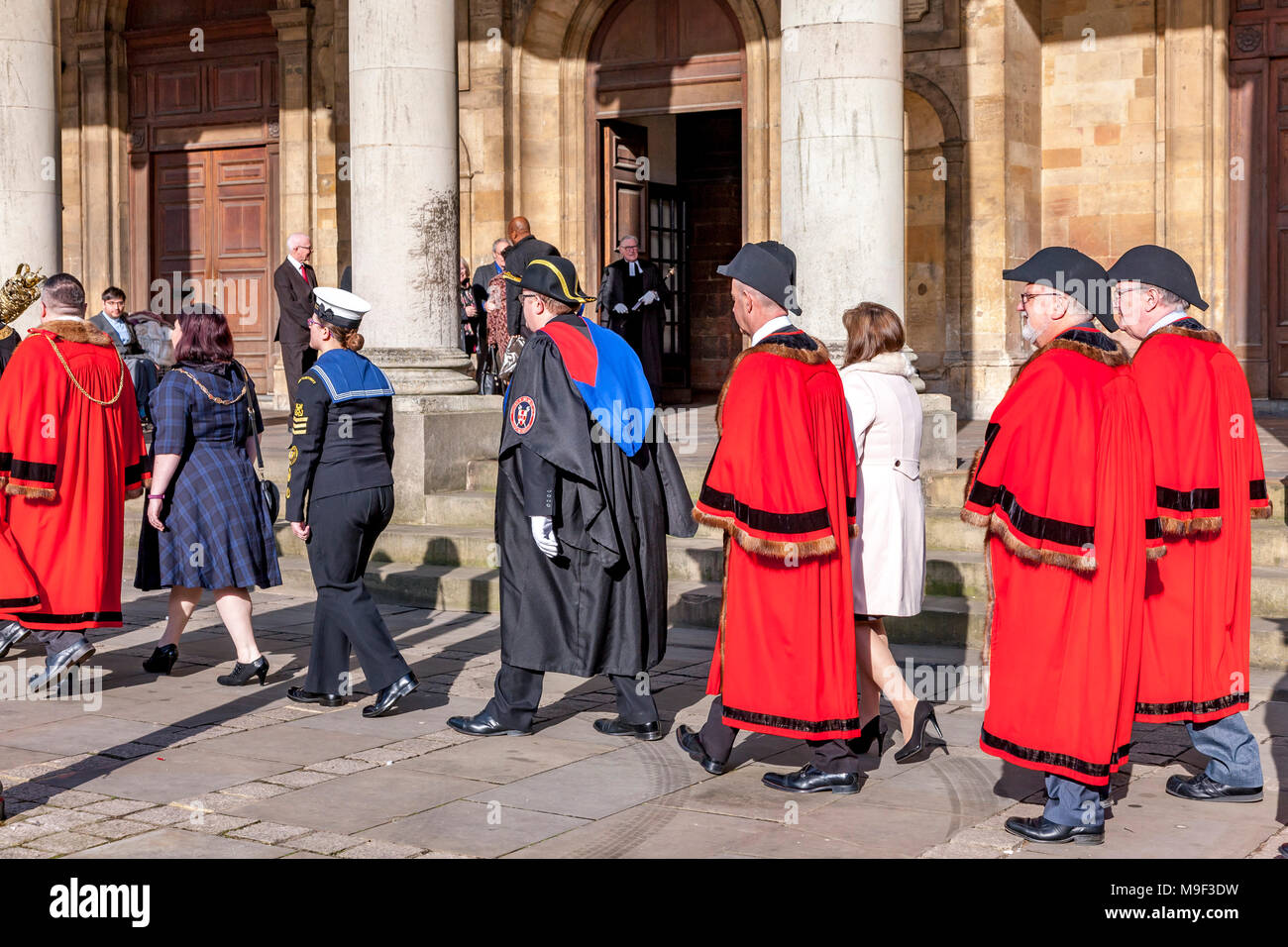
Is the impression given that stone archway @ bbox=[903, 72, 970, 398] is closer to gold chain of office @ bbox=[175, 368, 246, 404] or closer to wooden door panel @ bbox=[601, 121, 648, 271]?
wooden door panel @ bbox=[601, 121, 648, 271]

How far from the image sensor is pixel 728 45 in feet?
53.3

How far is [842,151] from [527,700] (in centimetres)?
491

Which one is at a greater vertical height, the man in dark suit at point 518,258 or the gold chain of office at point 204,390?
the man in dark suit at point 518,258

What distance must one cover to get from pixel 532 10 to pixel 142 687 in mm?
10928

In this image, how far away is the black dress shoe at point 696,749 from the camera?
6012mm

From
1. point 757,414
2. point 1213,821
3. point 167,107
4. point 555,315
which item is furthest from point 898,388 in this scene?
point 167,107

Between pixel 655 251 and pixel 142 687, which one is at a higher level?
pixel 655 251

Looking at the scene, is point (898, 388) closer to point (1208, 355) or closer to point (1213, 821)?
point (1208, 355)

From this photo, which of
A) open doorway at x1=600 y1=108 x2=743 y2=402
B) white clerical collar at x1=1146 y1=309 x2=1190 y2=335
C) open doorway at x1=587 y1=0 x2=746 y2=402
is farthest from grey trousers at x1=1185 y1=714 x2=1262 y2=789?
open doorway at x1=587 y1=0 x2=746 y2=402

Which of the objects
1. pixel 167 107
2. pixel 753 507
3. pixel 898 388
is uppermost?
pixel 167 107

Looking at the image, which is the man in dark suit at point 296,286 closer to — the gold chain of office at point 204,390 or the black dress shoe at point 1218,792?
the gold chain of office at point 204,390

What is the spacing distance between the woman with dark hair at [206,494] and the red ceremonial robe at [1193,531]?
4106 millimetres

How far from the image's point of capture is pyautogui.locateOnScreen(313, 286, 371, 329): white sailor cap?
23.4 ft

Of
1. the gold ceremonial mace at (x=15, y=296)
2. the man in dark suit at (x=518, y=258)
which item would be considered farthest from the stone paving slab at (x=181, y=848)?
the man in dark suit at (x=518, y=258)
